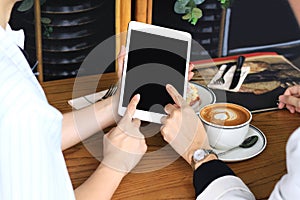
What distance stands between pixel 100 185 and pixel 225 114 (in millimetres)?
347

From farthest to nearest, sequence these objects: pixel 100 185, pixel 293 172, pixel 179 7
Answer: pixel 179 7
pixel 100 185
pixel 293 172

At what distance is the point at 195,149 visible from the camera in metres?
1.25

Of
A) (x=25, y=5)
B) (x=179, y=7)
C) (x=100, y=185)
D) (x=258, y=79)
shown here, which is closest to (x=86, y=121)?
(x=100, y=185)

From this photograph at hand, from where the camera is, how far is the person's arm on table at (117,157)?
114cm

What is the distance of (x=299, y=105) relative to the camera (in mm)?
1442

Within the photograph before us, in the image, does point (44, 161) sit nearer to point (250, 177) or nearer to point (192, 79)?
point (250, 177)

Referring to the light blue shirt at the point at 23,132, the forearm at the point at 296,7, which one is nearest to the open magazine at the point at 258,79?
the light blue shirt at the point at 23,132

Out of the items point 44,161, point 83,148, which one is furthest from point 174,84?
point 44,161

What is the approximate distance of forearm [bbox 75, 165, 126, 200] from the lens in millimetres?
1134

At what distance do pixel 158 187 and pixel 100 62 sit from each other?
1.90 feet

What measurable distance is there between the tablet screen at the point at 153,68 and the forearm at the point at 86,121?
0.19ft

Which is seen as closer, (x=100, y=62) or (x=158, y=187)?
(x=158, y=187)

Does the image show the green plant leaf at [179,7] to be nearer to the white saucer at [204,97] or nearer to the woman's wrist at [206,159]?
the white saucer at [204,97]

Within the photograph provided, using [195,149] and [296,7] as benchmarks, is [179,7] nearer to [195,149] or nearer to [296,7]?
[296,7]
